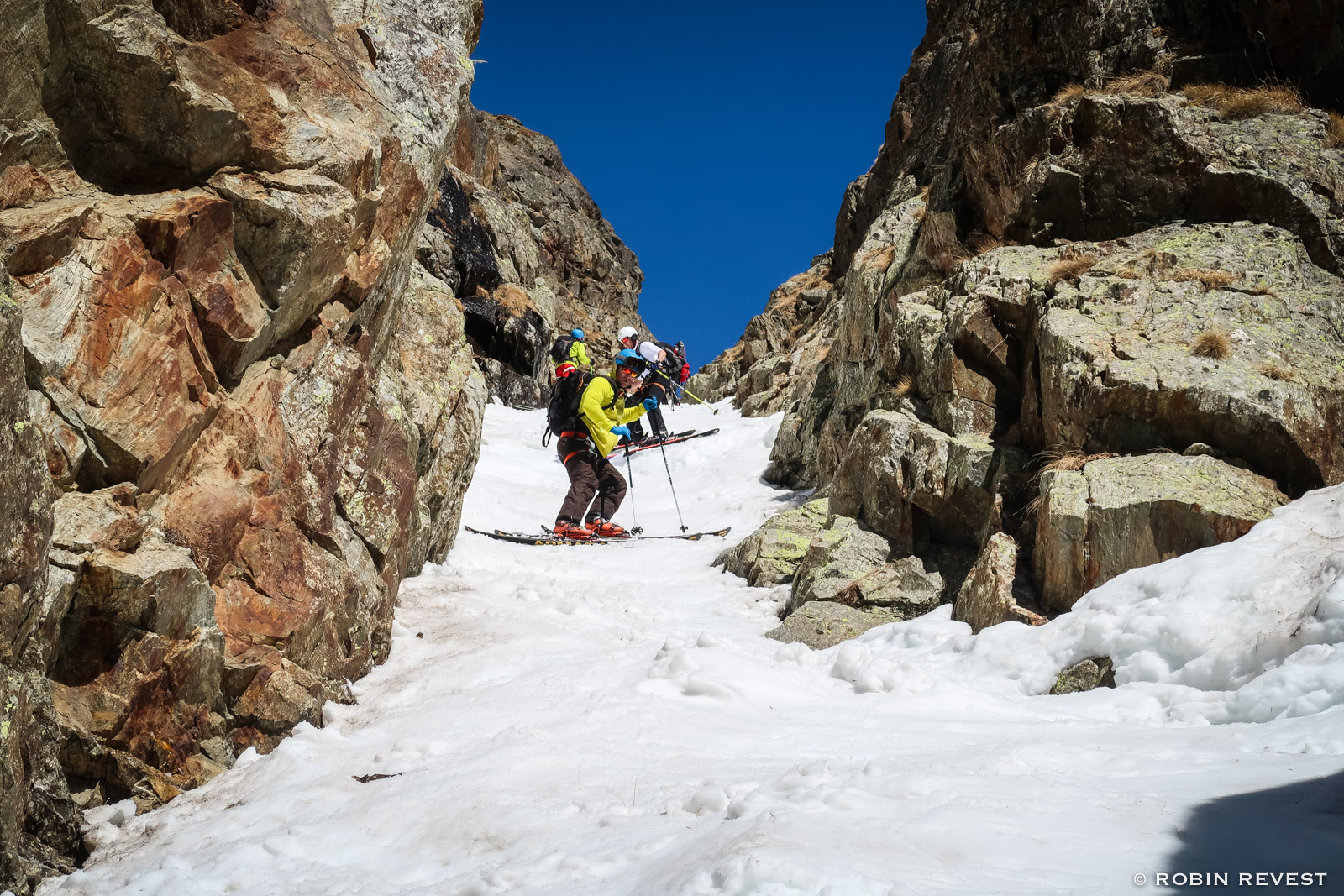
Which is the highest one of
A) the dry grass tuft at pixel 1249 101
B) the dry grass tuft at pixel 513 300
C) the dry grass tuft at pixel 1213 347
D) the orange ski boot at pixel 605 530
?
the dry grass tuft at pixel 513 300

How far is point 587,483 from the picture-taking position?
15852 millimetres

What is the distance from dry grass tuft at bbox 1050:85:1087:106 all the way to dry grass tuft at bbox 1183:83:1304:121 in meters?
1.54

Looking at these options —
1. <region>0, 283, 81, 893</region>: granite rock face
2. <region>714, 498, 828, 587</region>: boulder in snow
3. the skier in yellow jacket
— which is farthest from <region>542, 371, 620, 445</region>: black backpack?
<region>0, 283, 81, 893</region>: granite rock face

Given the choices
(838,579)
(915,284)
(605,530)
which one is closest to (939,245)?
(915,284)

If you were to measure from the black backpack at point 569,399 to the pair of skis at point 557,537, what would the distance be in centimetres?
194

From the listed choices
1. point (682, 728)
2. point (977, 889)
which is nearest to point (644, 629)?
point (682, 728)

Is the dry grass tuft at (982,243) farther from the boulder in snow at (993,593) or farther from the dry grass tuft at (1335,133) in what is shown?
the boulder in snow at (993,593)

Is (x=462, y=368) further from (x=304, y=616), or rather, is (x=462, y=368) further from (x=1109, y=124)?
(x=1109, y=124)

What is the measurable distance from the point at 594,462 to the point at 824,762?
11.6m

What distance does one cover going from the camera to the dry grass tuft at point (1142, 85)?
12.8 meters

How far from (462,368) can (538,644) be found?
14.1ft

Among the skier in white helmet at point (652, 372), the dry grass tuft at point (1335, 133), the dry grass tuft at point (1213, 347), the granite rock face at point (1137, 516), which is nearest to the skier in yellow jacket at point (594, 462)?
the skier in white helmet at point (652, 372)

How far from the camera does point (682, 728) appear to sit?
19.5ft

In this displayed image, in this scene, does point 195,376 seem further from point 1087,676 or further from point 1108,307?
point 1108,307
